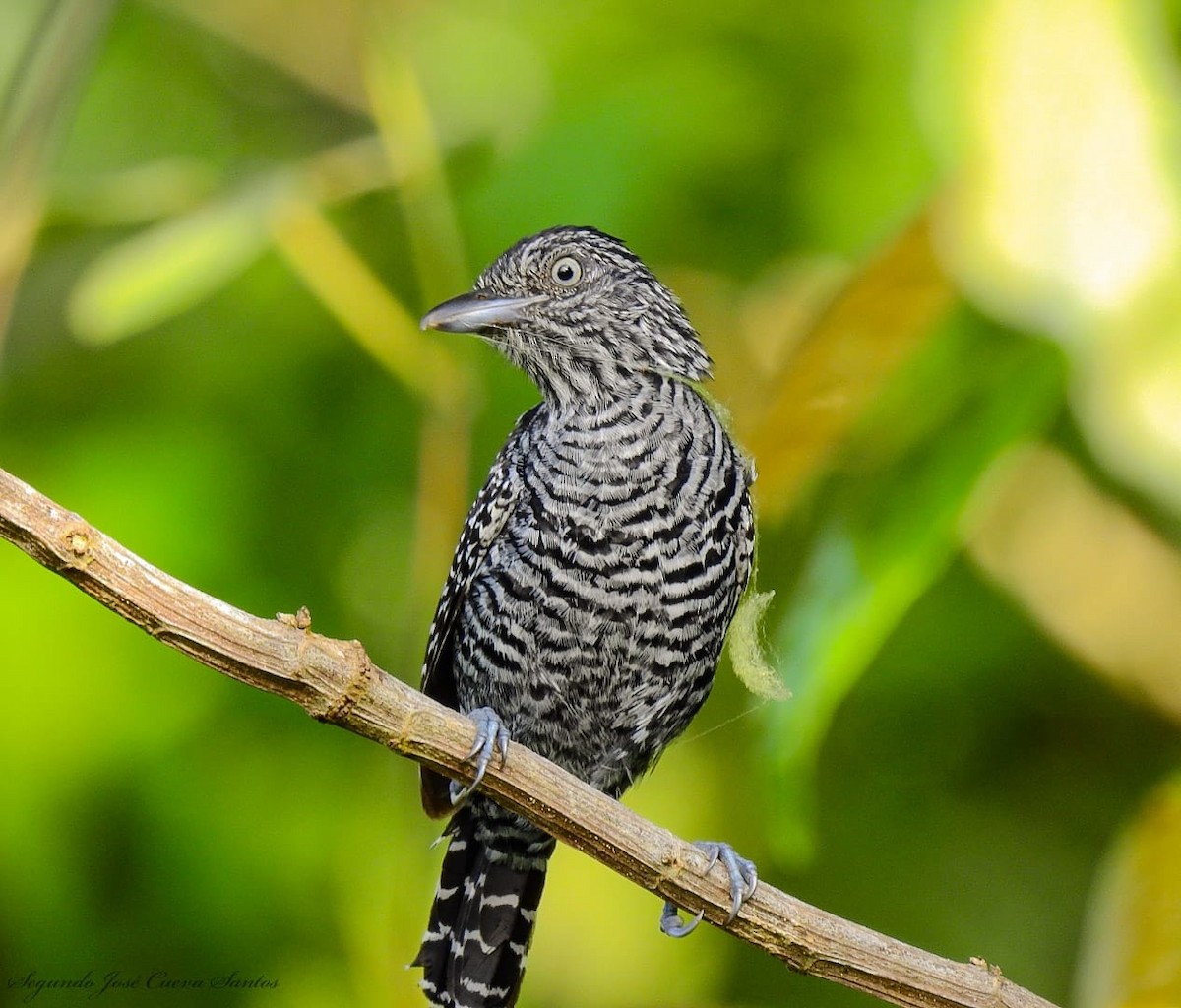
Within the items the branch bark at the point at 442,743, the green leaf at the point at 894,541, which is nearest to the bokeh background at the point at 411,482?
the green leaf at the point at 894,541

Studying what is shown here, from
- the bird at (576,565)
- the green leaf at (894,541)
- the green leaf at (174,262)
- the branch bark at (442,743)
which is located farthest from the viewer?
the bird at (576,565)

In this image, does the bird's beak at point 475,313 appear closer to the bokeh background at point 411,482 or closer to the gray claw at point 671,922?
the bokeh background at point 411,482

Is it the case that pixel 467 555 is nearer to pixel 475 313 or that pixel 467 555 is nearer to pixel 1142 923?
pixel 475 313

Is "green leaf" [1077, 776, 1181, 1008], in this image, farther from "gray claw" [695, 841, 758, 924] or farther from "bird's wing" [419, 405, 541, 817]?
"bird's wing" [419, 405, 541, 817]

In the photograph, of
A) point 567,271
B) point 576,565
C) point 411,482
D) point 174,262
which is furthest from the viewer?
point 411,482

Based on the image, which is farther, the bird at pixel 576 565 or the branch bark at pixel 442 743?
the bird at pixel 576 565

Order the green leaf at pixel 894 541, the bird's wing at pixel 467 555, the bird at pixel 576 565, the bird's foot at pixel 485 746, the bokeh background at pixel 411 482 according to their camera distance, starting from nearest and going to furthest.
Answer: the bird's foot at pixel 485 746, the green leaf at pixel 894 541, the bird at pixel 576 565, the bird's wing at pixel 467 555, the bokeh background at pixel 411 482

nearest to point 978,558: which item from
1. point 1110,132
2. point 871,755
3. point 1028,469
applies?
point 1028,469

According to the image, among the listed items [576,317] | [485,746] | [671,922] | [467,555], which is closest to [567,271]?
[576,317]
